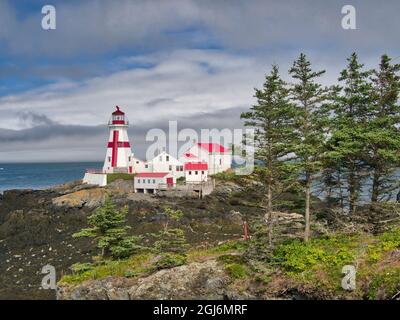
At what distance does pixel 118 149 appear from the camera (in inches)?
2803

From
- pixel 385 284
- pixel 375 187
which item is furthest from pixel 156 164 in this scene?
pixel 385 284

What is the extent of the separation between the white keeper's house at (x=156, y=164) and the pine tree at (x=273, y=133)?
4182 cm

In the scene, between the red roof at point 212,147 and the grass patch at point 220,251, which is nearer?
the grass patch at point 220,251

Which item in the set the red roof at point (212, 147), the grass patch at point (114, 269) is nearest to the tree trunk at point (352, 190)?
the grass patch at point (114, 269)

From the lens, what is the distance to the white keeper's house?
62.6m

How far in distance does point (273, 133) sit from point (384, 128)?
6362 millimetres

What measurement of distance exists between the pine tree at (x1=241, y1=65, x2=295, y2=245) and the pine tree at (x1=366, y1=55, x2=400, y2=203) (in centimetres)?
437

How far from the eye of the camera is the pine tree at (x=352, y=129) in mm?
20594

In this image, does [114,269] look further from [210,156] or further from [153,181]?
[210,156]

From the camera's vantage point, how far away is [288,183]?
1903 centimetres

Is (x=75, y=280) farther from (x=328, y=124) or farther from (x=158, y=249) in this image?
(x=328, y=124)

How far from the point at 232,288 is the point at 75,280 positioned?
24.8 feet

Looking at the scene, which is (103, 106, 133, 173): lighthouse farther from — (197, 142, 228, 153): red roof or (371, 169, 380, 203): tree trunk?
(371, 169, 380, 203): tree trunk

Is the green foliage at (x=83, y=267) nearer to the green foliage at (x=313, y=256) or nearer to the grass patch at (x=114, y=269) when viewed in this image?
the grass patch at (x=114, y=269)
